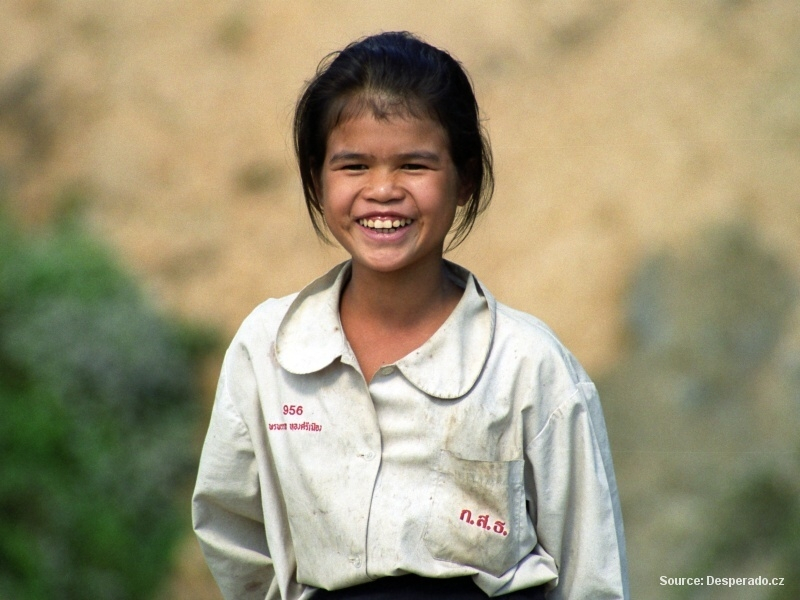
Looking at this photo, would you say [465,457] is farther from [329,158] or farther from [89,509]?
[89,509]

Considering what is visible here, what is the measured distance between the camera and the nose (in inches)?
77.0

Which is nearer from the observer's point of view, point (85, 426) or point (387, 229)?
point (387, 229)

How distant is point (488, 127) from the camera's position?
6.04 metres

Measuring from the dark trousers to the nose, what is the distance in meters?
0.61

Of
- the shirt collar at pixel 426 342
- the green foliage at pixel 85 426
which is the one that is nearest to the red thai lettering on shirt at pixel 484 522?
the shirt collar at pixel 426 342

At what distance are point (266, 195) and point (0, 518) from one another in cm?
225

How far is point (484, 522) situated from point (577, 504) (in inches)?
7.0

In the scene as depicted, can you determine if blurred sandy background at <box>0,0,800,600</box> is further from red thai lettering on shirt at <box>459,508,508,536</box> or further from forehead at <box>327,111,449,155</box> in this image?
red thai lettering on shirt at <box>459,508,508,536</box>

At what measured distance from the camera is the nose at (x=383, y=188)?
1.96m

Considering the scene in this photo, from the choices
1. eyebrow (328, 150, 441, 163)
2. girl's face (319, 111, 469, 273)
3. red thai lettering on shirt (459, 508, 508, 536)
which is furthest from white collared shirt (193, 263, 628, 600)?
eyebrow (328, 150, 441, 163)

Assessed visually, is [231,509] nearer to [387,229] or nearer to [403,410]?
[403,410]

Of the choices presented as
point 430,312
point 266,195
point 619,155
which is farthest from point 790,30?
point 430,312

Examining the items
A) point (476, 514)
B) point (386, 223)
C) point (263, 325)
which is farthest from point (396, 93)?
point (476, 514)

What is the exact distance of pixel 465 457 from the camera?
190 centimetres
